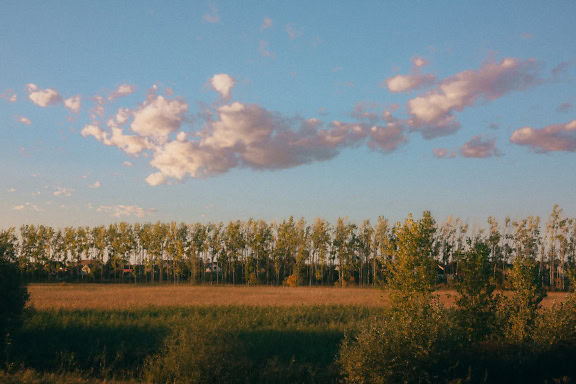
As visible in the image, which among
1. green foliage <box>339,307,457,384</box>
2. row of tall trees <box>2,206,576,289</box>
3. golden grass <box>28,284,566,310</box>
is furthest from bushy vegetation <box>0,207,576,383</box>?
row of tall trees <box>2,206,576,289</box>

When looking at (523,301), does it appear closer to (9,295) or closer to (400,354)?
(400,354)

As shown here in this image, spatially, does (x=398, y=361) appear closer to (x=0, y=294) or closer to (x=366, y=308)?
(x=0, y=294)

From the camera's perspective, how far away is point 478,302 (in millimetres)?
20812

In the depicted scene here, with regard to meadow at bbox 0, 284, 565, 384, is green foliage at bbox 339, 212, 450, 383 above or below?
above

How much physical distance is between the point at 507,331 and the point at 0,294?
81.4ft

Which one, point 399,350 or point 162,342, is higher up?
point 399,350

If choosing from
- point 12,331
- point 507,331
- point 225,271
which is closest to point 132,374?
point 12,331

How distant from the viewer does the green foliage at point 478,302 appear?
20641 millimetres

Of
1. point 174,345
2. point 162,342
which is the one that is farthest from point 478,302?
point 162,342

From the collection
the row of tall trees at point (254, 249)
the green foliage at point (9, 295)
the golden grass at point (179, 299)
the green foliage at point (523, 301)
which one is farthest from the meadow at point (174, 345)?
the row of tall trees at point (254, 249)

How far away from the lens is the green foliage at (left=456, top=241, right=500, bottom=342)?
20641mm

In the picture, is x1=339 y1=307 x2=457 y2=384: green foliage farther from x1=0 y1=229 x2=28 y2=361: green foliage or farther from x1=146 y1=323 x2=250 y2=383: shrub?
x1=0 y1=229 x2=28 y2=361: green foliage

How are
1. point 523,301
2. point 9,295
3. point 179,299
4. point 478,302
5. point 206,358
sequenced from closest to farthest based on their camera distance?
point 206,358 → point 478,302 → point 523,301 → point 9,295 → point 179,299

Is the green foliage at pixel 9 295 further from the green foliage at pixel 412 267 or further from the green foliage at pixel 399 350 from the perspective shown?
the green foliage at pixel 412 267
